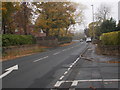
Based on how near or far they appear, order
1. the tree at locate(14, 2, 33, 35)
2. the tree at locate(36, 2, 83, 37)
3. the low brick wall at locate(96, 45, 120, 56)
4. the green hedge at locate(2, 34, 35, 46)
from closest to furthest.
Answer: the low brick wall at locate(96, 45, 120, 56), the green hedge at locate(2, 34, 35, 46), the tree at locate(14, 2, 33, 35), the tree at locate(36, 2, 83, 37)

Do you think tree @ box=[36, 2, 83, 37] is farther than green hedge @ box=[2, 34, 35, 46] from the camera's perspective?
Yes

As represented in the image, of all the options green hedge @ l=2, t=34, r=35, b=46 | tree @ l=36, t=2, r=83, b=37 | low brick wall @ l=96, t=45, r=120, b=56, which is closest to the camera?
low brick wall @ l=96, t=45, r=120, b=56

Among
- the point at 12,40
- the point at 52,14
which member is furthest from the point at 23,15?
the point at 12,40

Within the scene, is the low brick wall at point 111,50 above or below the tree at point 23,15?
below

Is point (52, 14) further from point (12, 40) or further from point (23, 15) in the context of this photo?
point (12, 40)

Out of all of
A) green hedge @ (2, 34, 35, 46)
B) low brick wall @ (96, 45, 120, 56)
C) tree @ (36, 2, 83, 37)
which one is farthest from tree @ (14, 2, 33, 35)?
low brick wall @ (96, 45, 120, 56)

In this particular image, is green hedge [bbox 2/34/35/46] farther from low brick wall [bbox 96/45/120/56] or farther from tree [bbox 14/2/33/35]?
low brick wall [bbox 96/45/120/56]

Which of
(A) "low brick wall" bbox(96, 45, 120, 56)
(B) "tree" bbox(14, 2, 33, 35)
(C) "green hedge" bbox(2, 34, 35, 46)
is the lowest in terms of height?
(A) "low brick wall" bbox(96, 45, 120, 56)

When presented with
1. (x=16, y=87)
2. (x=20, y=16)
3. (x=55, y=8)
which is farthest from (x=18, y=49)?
(x=16, y=87)

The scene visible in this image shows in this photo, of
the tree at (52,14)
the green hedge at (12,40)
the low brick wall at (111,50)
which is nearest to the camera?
the low brick wall at (111,50)

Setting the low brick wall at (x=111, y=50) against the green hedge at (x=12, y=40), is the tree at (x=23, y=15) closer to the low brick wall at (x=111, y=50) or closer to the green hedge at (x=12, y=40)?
the green hedge at (x=12, y=40)

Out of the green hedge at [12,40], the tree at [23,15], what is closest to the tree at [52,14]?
the tree at [23,15]

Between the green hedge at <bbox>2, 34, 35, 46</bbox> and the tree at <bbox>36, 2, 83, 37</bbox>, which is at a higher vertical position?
the tree at <bbox>36, 2, 83, 37</bbox>

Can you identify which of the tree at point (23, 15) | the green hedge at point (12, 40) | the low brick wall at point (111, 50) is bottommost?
the low brick wall at point (111, 50)
